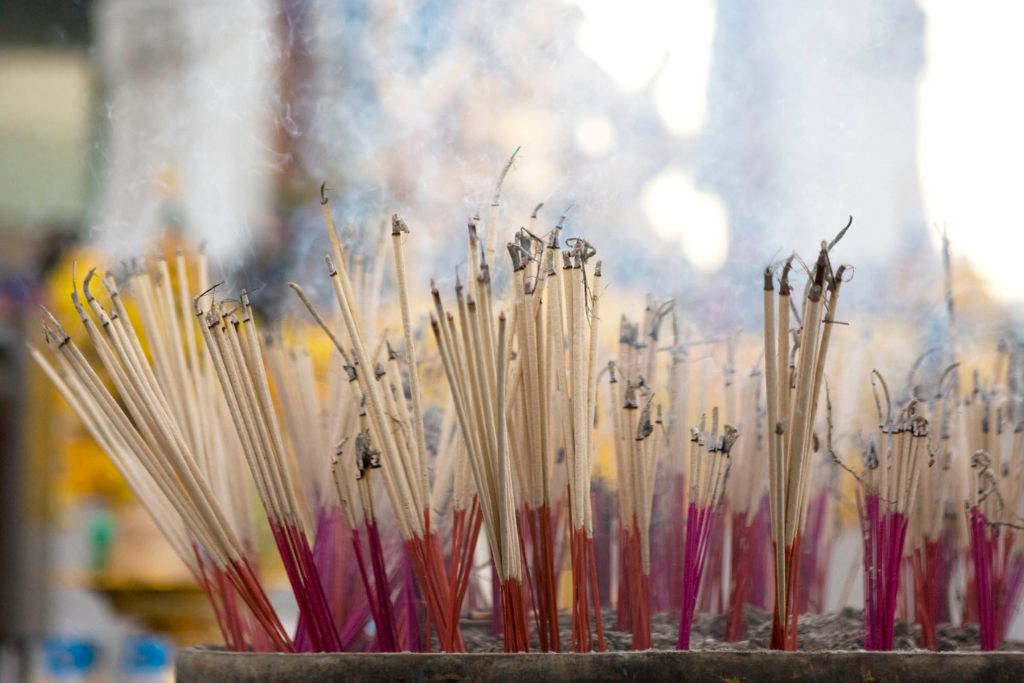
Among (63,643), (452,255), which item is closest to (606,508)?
(452,255)

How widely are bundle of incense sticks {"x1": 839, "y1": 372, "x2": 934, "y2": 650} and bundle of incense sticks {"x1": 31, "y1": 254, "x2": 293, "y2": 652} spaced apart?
0.26 meters

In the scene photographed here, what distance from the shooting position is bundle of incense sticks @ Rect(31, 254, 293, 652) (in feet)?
1.69

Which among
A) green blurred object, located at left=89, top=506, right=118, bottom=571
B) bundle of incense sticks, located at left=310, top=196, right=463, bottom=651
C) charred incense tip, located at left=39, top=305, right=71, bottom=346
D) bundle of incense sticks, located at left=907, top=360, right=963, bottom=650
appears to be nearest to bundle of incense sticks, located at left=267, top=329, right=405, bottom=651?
bundle of incense sticks, located at left=310, top=196, right=463, bottom=651

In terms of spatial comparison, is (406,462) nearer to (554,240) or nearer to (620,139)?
(554,240)

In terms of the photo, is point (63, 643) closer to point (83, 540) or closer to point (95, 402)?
point (83, 540)

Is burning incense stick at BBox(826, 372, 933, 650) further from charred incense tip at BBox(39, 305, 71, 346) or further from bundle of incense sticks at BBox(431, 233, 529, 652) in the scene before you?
charred incense tip at BBox(39, 305, 71, 346)

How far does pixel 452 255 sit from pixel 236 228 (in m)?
0.19

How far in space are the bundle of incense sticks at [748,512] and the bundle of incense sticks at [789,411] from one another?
0.14m

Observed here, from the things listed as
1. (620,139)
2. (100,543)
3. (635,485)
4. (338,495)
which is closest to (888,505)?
(635,485)

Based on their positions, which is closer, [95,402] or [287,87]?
[95,402]

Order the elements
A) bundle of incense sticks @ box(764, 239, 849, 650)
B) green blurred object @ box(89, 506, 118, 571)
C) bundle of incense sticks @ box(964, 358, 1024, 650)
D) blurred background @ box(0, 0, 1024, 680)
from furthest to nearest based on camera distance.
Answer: green blurred object @ box(89, 506, 118, 571) < blurred background @ box(0, 0, 1024, 680) < bundle of incense sticks @ box(964, 358, 1024, 650) < bundle of incense sticks @ box(764, 239, 849, 650)

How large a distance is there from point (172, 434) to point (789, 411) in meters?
0.26

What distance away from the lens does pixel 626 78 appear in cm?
80

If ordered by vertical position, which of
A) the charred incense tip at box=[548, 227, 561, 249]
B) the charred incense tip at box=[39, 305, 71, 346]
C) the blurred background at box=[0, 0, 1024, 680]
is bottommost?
the charred incense tip at box=[39, 305, 71, 346]
